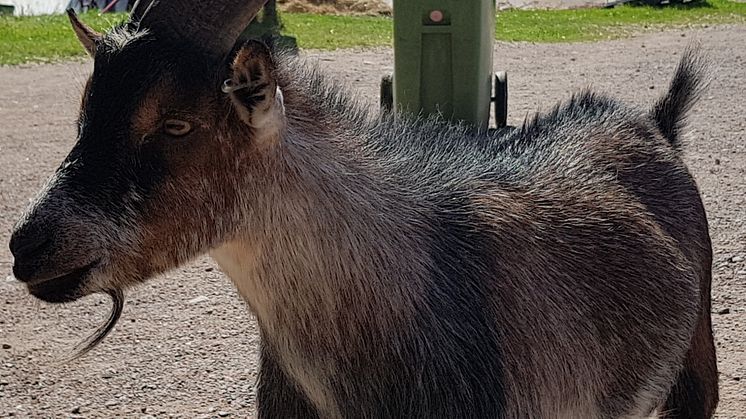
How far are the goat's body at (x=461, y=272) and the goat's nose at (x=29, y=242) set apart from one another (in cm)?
43

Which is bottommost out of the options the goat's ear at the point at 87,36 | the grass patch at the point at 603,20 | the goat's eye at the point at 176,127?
the grass patch at the point at 603,20

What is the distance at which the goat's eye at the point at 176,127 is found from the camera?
7.27 ft

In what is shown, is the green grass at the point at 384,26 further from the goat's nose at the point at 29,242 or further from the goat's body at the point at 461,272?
the goat's nose at the point at 29,242

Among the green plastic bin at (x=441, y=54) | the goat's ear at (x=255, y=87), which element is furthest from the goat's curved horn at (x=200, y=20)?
the green plastic bin at (x=441, y=54)

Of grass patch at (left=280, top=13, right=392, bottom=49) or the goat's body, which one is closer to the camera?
the goat's body

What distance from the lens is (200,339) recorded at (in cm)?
468

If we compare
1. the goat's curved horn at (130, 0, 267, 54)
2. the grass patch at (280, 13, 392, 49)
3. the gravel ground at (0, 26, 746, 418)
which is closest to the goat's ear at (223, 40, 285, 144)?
the goat's curved horn at (130, 0, 267, 54)

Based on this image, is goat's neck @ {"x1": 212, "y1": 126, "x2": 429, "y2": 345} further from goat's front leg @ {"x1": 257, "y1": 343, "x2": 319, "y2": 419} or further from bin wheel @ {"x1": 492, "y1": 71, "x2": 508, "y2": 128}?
bin wheel @ {"x1": 492, "y1": 71, "x2": 508, "y2": 128}

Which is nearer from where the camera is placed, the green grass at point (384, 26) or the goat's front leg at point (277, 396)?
the goat's front leg at point (277, 396)

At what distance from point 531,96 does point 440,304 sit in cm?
727

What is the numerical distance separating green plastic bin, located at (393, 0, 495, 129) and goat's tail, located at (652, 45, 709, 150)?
10.4 feet

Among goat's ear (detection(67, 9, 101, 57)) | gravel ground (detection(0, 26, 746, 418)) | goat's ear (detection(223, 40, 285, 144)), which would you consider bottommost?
gravel ground (detection(0, 26, 746, 418))

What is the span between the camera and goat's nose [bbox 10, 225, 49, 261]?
216 cm

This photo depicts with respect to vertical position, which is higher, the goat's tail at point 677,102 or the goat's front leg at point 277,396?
the goat's tail at point 677,102
